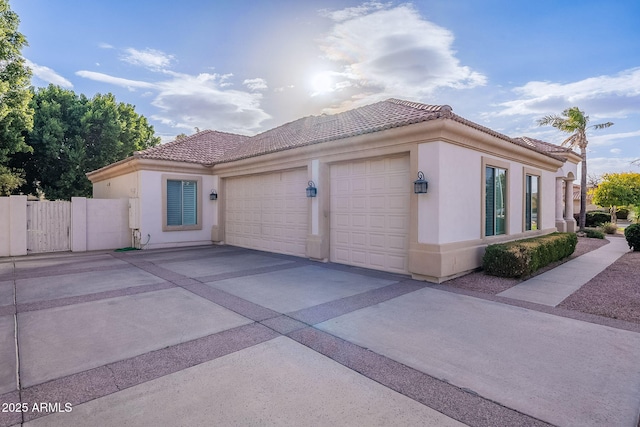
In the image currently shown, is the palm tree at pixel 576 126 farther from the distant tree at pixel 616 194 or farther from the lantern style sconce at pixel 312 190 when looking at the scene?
the lantern style sconce at pixel 312 190

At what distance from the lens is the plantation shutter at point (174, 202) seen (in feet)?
43.7

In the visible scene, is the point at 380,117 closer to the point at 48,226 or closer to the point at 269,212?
the point at 269,212

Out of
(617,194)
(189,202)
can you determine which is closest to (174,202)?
(189,202)

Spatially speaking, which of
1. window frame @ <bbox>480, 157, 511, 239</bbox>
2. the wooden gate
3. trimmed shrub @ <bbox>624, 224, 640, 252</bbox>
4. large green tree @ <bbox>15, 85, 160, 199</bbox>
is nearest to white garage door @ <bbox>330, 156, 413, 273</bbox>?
window frame @ <bbox>480, 157, 511, 239</bbox>

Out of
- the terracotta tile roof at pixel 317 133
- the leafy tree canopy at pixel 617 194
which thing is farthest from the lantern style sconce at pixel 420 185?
the leafy tree canopy at pixel 617 194

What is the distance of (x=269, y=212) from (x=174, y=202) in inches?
169

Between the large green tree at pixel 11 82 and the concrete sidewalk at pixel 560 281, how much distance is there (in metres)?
18.1

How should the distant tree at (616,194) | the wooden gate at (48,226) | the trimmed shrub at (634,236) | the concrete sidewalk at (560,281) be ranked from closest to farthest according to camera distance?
1. the concrete sidewalk at (560,281)
2. the wooden gate at (48,226)
3. the trimmed shrub at (634,236)
4. the distant tree at (616,194)

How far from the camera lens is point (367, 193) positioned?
8.91m

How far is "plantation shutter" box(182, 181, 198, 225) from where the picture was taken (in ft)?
45.0

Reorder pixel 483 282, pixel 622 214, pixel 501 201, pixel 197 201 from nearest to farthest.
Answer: pixel 483 282, pixel 501 201, pixel 197 201, pixel 622 214

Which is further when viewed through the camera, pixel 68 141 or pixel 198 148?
pixel 68 141

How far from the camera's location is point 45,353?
3791 millimetres

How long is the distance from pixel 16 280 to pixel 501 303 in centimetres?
1020
